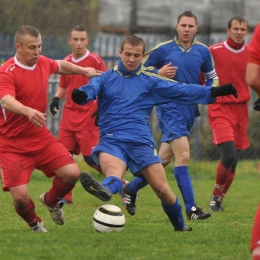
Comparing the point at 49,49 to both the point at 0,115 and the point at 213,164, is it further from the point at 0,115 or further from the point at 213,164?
the point at 0,115

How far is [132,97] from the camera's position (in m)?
8.16

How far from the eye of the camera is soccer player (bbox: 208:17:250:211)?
36.9 feet

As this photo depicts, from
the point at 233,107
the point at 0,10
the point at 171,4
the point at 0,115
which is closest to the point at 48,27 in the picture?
the point at 0,10

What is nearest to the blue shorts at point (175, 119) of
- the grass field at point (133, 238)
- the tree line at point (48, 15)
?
the grass field at point (133, 238)

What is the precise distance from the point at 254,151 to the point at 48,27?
7911mm

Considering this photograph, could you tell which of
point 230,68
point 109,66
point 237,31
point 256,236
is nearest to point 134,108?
point 256,236

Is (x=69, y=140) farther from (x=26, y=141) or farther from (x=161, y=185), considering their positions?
(x=161, y=185)

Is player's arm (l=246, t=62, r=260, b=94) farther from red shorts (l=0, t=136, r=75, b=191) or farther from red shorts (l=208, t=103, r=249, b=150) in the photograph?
red shorts (l=208, t=103, r=249, b=150)

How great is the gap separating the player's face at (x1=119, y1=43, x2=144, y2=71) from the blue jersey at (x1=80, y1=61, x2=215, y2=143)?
0.11 meters

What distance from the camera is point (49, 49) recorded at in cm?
1605

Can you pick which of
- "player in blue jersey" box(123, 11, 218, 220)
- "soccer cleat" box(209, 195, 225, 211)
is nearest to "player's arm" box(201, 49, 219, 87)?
"player in blue jersey" box(123, 11, 218, 220)

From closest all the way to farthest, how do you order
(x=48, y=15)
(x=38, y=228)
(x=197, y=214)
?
(x=38, y=228)
(x=197, y=214)
(x=48, y=15)

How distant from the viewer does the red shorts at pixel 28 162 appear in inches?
318

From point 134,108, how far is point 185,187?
82.9 inches
